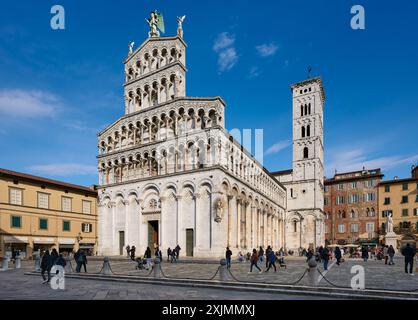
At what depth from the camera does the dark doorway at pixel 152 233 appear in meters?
34.8

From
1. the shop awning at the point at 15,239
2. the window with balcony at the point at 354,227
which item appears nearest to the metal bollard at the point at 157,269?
the shop awning at the point at 15,239

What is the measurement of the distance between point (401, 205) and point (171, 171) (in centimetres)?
4016

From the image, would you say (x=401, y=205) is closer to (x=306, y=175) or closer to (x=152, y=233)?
(x=306, y=175)

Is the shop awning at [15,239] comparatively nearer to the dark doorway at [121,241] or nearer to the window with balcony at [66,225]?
the window with balcony at [66,225]

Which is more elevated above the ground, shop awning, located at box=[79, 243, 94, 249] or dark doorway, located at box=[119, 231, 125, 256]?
dark doorway, located at box=[119, 231, 125, 256]

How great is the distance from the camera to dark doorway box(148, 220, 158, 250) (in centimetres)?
3475

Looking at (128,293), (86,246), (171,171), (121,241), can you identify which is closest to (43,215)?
(86,246)

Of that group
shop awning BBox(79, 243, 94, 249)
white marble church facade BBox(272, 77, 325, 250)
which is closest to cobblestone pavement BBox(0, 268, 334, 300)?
shop awning BBox(79, 243, 94, 249)

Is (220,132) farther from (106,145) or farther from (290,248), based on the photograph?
(290,248)

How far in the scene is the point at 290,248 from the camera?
58750 mm

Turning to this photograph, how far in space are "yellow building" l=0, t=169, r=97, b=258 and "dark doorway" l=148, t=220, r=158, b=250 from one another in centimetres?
1282

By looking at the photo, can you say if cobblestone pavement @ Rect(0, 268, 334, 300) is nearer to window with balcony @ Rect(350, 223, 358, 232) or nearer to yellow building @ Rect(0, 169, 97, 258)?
yellow building @ Rect(0, 169, 97, 258)
